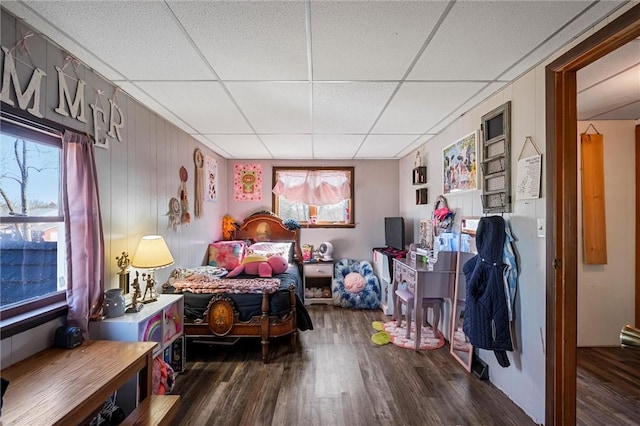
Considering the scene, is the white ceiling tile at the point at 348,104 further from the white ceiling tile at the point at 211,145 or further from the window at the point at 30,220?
the window at the point at 30,220

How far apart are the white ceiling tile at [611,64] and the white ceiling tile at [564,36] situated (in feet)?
1.06

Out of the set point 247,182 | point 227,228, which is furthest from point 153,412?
point 247,182

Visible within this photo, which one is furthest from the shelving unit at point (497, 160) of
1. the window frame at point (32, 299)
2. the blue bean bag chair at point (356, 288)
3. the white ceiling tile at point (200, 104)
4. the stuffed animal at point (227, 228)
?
the stuffed animal at point (227, 228)

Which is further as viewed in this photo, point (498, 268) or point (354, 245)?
point (354, 245)

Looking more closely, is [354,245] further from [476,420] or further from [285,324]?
[476,420]

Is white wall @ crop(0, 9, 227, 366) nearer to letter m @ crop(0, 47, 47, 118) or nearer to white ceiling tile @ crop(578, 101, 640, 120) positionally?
letter m @ crop(0, 47, 47, 118)

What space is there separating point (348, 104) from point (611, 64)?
175 cm

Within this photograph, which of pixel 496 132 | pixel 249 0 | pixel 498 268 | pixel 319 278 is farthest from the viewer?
pixel 319 278

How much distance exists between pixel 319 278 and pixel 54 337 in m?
3.56

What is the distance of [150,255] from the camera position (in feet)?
7.82

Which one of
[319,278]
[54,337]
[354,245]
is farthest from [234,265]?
[54,337]

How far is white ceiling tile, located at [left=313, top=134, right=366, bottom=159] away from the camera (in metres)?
3.68

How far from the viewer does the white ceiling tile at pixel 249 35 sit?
4.68ft

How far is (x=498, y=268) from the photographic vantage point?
2.21 metres
